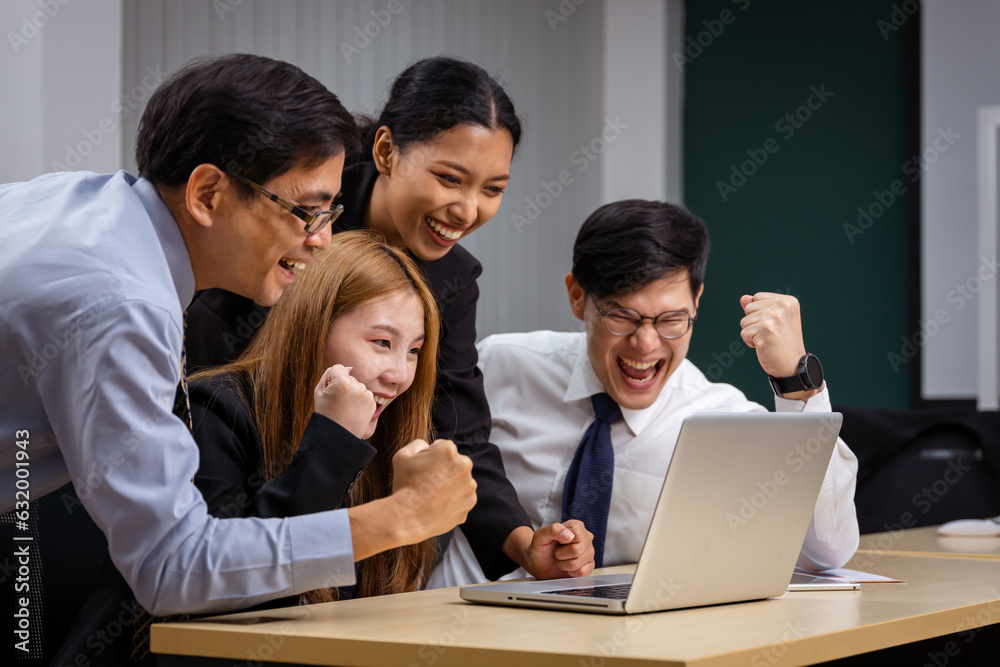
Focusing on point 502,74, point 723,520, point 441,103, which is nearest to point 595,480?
point 441,103

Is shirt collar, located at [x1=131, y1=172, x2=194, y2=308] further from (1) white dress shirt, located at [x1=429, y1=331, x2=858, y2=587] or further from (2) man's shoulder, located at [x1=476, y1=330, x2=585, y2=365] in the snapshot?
(2) man's shoulder, located at [x1=476, y1=330, x2=585, y2=365]

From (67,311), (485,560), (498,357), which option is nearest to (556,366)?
(498,357)

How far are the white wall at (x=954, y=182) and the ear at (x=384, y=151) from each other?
8.34 feet

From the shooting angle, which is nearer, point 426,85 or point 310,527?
point 310,527

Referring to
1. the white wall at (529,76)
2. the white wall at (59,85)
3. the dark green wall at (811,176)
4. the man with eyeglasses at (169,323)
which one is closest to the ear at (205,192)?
the man with eyeglasses at (169,323)

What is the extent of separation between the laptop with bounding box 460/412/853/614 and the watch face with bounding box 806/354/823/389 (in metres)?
0.57

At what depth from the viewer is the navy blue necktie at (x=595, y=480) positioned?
2145 mm

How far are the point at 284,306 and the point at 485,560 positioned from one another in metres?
0.60

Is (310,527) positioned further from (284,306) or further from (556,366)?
(556,366)

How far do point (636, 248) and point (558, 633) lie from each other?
4.13 ft

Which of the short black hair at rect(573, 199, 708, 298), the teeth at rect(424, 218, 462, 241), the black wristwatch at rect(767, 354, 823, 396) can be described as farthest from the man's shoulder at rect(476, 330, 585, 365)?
the black wristwatch at rect(767, 354, 823, 396)

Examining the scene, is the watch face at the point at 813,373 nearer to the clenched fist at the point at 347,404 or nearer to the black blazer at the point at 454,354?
the black blazer at the point at 454,354

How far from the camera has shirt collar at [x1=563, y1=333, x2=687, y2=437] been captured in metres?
2.27

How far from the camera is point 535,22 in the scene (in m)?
Answer: 4.00
